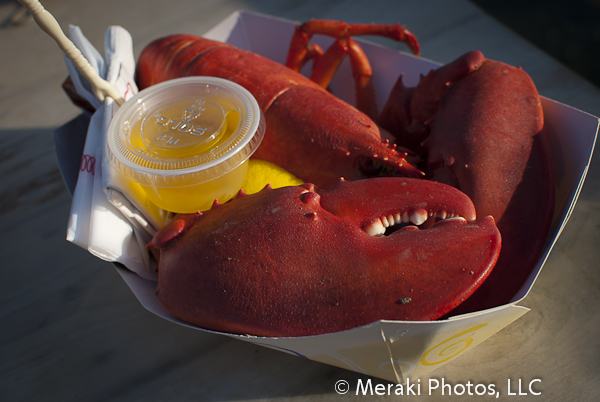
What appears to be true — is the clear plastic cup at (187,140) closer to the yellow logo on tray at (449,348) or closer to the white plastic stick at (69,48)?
the white plastic stick at (69,48)

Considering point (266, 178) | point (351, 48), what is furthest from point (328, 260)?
point (351, 48)

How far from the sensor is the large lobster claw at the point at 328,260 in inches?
19.0

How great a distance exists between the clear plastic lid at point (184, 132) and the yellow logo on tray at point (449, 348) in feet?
1.28

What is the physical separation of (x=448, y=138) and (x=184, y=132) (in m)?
0.44

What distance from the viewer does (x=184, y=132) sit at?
70cm

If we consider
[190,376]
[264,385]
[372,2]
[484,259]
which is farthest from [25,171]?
[372,2]

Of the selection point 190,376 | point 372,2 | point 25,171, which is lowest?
point 25,171

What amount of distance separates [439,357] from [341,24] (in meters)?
0.80

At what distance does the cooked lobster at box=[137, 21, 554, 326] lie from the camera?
0.60 meters

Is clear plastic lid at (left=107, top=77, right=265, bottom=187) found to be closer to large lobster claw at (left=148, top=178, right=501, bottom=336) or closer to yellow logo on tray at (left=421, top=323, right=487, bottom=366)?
large lobster claw at (left=148, top=178, right=501, bottom=336)

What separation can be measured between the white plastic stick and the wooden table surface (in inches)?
14.0

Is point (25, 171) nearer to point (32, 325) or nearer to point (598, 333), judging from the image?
point (32, 325)

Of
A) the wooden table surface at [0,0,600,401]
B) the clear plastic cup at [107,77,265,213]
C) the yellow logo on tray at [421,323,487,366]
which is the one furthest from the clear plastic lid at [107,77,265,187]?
the yellow logo on tray at [421,323,487,366]

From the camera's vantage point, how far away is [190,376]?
0.67 meters
